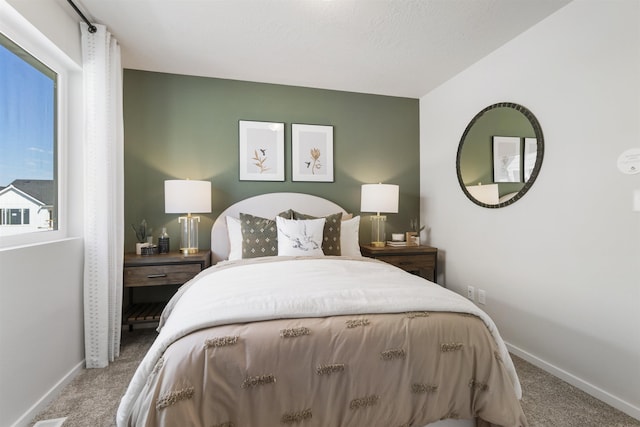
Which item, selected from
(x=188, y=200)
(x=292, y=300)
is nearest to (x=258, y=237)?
(x=188, y=200)

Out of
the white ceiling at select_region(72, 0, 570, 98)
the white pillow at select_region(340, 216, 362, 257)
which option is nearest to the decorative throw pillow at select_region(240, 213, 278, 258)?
the white pillow at select_region(340, 216, 362, 257)

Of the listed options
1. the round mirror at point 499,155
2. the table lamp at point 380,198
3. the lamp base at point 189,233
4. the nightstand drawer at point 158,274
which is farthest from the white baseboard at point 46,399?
the round mirror at point 499,155

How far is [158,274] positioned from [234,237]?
0.68 m

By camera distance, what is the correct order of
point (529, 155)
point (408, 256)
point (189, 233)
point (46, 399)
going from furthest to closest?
1. point (408, 256)
2. point (189, 233)
3. point (529, 155)
4. point (46, 399)

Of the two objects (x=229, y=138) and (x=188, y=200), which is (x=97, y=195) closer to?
(x=188, y=200)

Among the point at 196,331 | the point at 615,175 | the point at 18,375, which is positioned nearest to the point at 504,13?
the point at 615,175

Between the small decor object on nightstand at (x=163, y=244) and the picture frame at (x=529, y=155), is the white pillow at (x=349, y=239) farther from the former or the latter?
the small decor object on nightstand at (x=163, y=244)

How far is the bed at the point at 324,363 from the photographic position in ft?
3.47

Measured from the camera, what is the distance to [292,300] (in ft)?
4.35

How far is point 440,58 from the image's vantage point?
2.64 meters

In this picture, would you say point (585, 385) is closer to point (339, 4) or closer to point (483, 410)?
point (483, 410)

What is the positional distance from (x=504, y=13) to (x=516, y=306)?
221 centimetres

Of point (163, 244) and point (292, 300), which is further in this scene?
point (163, 244)

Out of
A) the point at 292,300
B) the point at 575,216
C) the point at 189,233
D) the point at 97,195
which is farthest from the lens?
the point at 189,233
